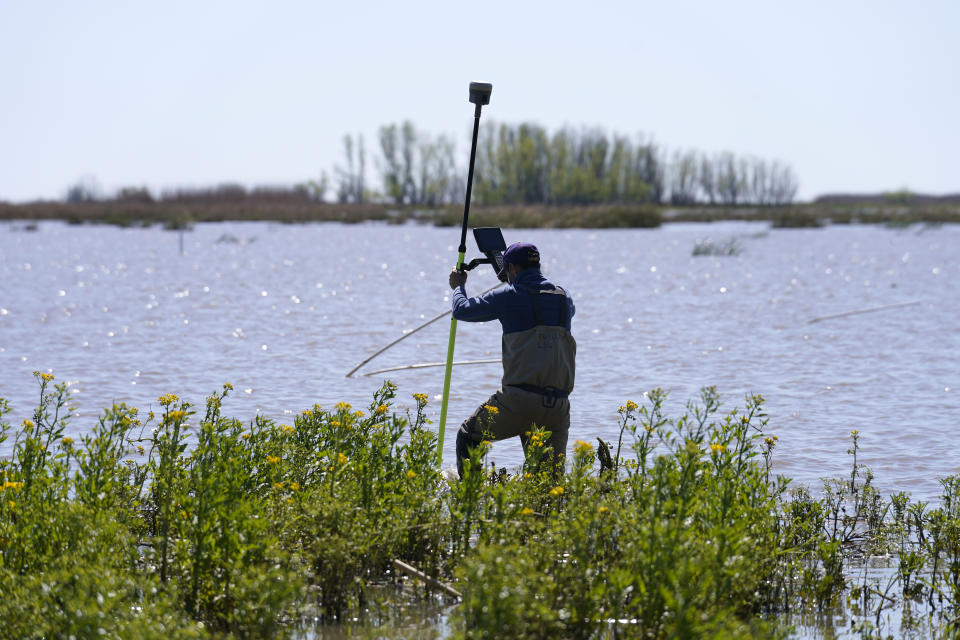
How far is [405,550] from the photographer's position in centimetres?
547

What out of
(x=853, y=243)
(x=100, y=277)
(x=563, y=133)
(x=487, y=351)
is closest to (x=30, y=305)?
(x=100, y=277)

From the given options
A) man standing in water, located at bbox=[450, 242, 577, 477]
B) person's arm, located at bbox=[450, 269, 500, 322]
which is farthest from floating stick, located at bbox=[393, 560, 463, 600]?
person's arm, located at bbox=[450, 269, 500, 322]

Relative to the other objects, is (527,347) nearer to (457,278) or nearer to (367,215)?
(457,278)

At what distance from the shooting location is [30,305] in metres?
25.0

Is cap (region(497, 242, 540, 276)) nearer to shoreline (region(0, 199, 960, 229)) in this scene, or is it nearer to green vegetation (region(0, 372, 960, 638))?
green vegetation (region(0, 372, 960, 638))

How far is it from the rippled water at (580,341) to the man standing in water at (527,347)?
2.15 m

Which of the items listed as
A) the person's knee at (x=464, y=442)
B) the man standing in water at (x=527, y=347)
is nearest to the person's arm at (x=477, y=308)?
the man standing in water at (x=527, y=347)

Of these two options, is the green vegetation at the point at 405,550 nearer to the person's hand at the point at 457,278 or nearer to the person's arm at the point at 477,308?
the person's arm at the point at 477,308

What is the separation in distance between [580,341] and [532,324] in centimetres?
1192

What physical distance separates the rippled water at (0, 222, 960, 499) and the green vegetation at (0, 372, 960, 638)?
9.70 ft

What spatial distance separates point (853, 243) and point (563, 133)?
57.3 meters

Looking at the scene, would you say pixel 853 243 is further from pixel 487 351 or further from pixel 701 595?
pixel 701 595

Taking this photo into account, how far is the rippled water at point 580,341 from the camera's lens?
37.2ft

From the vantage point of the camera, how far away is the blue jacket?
265 inches
